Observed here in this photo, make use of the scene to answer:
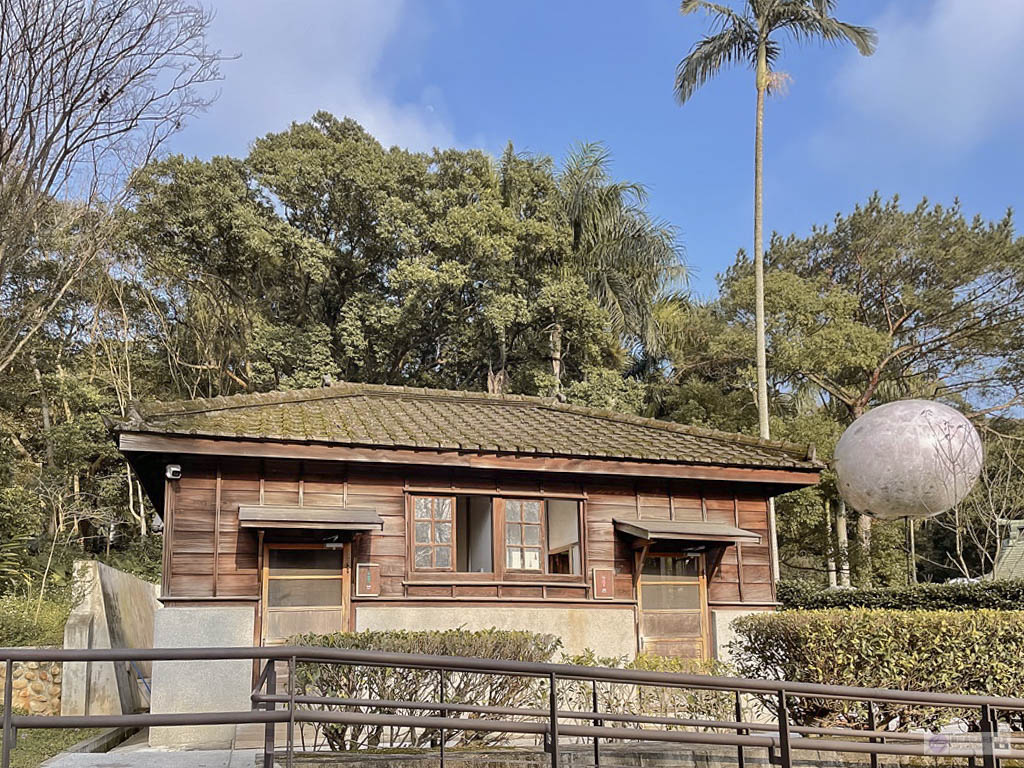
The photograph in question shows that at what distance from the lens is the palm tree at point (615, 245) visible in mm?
27547

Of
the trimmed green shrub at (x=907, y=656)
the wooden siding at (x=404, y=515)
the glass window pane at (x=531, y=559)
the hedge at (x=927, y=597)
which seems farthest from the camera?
the hedge at (x=927, y=597)

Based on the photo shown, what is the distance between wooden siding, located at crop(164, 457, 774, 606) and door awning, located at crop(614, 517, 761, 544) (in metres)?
0.15

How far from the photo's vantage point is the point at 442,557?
12.1 metres

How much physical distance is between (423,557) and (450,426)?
2.07m

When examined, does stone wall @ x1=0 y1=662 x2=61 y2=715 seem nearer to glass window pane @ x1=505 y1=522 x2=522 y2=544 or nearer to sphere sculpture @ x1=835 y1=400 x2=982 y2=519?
glass window pane @ x1=505 y1=522 x2=522 y2=544

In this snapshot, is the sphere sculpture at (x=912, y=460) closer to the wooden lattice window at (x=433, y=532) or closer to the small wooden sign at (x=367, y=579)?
the wooden lattice window at (x=433, y=532)

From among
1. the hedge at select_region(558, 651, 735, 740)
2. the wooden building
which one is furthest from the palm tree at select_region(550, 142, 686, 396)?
the hedge at select_region(558, 651, 735, 740)

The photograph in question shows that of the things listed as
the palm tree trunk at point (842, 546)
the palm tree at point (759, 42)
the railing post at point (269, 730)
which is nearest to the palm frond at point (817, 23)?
the palm tree at point (759, 42)

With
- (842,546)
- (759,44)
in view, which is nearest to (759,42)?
(759,44)

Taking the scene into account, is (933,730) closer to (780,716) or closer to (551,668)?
(780,716)

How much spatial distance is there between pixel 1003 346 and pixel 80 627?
25328 mm

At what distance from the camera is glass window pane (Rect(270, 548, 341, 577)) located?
11.4m

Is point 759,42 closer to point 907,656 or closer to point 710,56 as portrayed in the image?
point 710,56

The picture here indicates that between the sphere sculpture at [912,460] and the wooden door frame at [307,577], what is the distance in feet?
20.3
